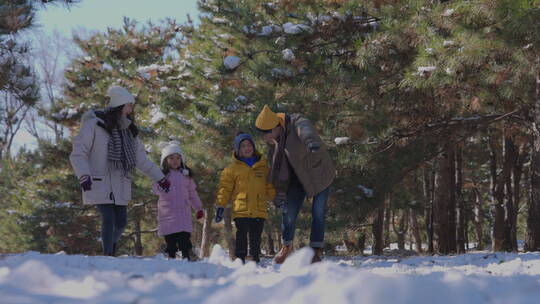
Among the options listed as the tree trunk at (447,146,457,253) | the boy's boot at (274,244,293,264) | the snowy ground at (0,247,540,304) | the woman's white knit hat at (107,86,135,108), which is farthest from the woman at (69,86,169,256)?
the tree trunk at (447,146,457,253)

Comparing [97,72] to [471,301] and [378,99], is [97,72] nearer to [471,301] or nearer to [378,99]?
[378,99]

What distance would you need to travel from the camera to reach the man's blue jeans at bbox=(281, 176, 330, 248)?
6219 millimetres

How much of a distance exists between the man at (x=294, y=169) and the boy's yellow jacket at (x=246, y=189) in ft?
0.45

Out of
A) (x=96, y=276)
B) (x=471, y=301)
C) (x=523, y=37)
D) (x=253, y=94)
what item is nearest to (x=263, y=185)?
(x=523, y=37)

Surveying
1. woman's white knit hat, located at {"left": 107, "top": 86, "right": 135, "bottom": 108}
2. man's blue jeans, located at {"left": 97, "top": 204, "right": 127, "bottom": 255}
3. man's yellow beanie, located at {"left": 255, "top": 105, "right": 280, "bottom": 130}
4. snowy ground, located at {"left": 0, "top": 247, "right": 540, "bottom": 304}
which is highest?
woman's white knit hat, located at {"left": 107, "top": 86, "right": 135, "bottom": 108}

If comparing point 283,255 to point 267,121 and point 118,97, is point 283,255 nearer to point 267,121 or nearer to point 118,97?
point 267,121

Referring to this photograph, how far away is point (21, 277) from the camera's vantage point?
2379 millimetres

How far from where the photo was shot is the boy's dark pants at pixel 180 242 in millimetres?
6523

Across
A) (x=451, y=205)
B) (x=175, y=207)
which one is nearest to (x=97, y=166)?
(x=175, y=207)

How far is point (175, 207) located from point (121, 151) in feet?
3.29

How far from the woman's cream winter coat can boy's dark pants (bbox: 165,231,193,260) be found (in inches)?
36.8

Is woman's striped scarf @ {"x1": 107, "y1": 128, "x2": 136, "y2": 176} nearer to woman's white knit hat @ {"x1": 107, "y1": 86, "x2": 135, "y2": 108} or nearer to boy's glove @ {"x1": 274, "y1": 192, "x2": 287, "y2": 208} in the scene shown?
woman's white knit hat @ {"x1": 107, "y1": 86, "x2": 135, "y2": 108}

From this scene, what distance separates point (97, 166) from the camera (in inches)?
223

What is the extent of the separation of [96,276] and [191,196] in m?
4.08
